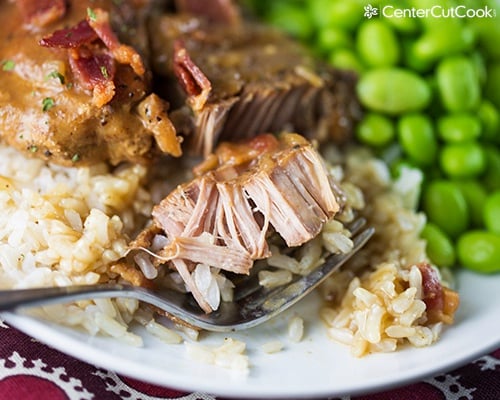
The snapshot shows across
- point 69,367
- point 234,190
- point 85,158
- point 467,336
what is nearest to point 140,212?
point 85,158

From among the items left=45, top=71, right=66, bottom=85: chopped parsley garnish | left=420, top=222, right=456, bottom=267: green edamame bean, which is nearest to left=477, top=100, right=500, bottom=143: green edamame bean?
left=420, top=222, right=456, bottom=267: green edamame bean

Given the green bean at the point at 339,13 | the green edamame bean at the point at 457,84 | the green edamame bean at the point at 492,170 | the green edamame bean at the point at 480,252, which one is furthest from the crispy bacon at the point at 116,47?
the green edamame bean at the point at 492,170

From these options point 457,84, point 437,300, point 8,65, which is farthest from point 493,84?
point 8,65

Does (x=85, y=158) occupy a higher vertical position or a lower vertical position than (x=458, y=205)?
higher

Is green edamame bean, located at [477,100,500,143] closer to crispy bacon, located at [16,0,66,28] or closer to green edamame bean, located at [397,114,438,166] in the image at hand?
green edamame bean, located at [397,114,438,166]

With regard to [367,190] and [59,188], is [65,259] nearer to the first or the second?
[59,188]

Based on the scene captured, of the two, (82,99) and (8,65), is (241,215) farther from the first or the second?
(8,65)

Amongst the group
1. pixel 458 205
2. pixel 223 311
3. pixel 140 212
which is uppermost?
pixel 140 212

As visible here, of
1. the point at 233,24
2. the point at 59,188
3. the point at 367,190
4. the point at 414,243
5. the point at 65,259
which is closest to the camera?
the point at 65,259
